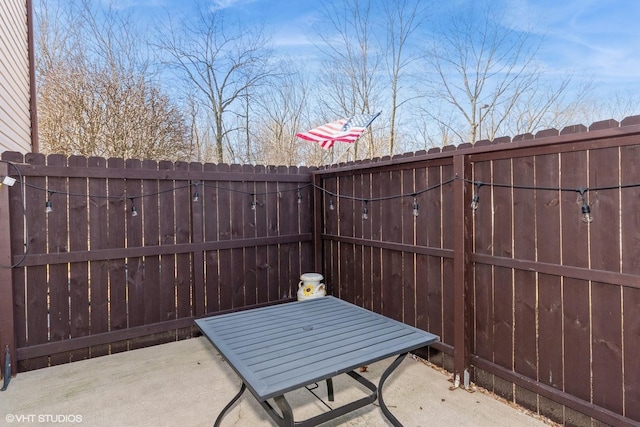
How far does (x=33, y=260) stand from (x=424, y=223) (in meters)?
3.13

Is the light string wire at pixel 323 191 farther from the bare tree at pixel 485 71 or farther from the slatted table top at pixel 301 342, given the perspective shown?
the bare tree at pixel 485 71

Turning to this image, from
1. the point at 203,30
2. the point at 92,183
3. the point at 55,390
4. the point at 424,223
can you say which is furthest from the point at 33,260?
the point at 203,30

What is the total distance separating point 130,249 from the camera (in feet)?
10.6

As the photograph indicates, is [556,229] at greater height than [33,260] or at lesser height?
greater

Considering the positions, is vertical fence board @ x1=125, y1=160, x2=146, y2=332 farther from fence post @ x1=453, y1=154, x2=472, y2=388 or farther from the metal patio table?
fence post @ x1=453, y1=154, x2=472, y2=388

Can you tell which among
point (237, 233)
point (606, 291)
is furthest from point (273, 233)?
point (606, 291)

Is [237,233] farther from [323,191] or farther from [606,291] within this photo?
[606,291]

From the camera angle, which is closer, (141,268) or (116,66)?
(141,268)

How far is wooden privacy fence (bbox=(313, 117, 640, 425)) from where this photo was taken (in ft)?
6.07

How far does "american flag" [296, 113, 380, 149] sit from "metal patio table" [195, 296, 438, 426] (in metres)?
1.97

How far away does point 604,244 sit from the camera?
1.90 m

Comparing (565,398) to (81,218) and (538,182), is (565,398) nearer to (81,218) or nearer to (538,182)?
(538,182)

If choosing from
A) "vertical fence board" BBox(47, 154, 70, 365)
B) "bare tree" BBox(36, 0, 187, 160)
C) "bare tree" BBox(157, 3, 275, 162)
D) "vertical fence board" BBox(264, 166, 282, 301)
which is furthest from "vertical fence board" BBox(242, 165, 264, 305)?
"bare tree" BBox(157, 3, 275, 162)

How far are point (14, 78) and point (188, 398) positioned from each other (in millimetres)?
4247
